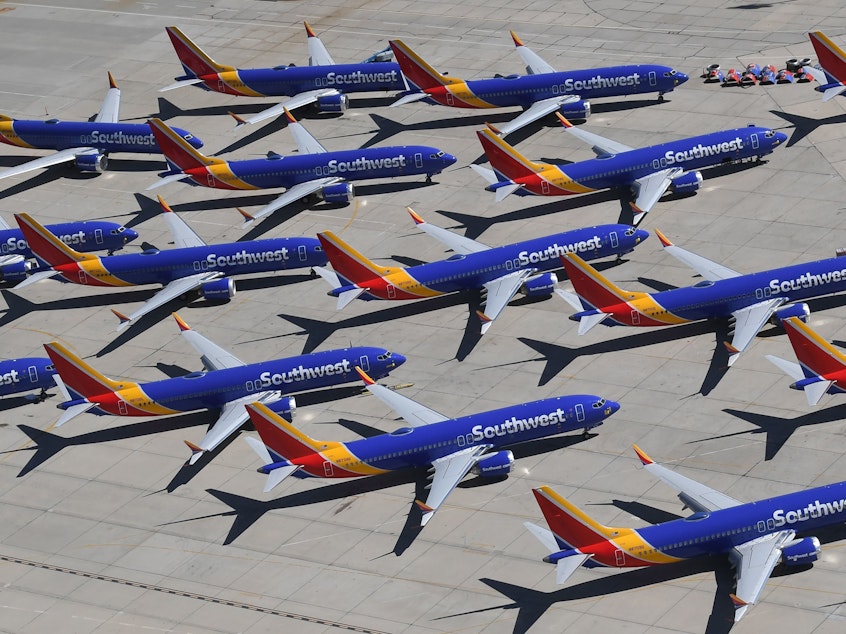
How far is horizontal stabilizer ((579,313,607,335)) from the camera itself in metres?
113

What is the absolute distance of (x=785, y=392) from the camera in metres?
108

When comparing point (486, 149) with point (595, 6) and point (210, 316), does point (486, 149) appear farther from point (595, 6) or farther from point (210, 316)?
point (595, 6)

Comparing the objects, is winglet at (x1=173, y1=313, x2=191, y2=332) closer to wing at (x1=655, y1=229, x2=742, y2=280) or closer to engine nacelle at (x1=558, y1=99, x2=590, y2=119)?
wing at (x1=655, y1=229, x2=742, y2=280)

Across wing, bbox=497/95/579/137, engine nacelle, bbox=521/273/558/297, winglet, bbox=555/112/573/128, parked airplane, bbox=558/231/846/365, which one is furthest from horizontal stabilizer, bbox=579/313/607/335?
winglet, bbox=555/112/573/128

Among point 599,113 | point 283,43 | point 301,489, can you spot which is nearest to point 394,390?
point 301,489

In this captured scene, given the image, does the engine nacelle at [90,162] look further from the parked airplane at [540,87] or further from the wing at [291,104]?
the parked airplane at [540,87]

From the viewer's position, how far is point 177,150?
5448 inches

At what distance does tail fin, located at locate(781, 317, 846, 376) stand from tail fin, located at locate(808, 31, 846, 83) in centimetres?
4462

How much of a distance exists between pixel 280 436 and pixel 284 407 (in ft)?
26.0

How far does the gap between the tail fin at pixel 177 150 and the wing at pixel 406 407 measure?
3478 cm

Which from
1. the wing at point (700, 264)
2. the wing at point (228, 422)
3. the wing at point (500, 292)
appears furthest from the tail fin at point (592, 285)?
the wing at point (228, 422)

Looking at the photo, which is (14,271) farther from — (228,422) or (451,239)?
(451,239)

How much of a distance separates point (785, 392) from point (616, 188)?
104ft

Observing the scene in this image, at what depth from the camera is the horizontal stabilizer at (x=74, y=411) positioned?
109938 millimetres
